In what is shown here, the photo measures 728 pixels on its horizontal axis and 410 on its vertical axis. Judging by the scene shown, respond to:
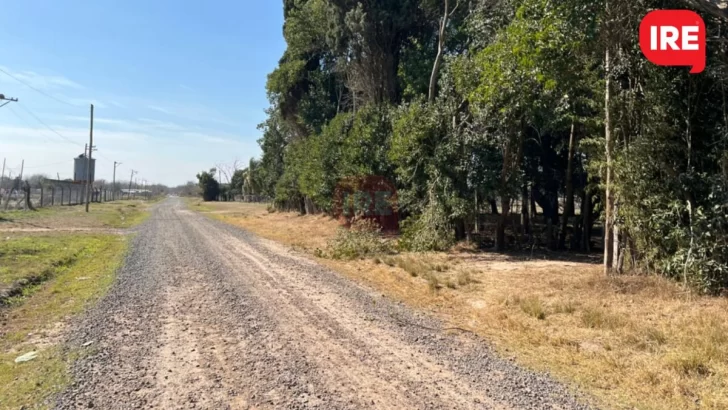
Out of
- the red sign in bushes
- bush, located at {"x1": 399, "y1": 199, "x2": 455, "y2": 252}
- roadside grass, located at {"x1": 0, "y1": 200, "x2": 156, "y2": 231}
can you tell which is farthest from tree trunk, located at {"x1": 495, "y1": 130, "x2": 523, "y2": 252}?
roadside grass, located at {"x1": 0, "y1": 200, "x2": 156, "y2": 231}

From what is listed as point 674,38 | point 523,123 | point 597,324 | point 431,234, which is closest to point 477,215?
point 431,234

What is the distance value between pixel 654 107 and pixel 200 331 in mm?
8559

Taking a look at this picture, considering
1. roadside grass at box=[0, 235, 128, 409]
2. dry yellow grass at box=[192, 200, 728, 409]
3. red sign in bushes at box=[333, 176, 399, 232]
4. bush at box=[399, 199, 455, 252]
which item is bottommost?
roadside grass at box=[0, 235, 128, 409]

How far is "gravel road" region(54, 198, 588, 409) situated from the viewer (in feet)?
12.9

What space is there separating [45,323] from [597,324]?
7.74m

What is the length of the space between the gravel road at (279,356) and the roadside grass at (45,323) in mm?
256

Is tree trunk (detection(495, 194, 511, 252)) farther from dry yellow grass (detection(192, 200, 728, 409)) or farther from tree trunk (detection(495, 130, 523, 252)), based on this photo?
dry yellow grass (detection(192, 200, 728, 409))

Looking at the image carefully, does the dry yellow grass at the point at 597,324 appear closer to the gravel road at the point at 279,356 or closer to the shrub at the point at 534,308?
the shrub at the point at 534,308

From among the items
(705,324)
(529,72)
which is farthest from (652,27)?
(705,324)

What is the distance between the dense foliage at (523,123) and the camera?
786cm

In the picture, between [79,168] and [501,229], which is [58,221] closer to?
[501,229]

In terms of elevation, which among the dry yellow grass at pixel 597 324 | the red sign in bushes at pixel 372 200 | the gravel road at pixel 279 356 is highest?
the red sign in bushes at pixel 372 200

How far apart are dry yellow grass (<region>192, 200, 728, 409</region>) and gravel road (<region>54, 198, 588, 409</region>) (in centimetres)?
55

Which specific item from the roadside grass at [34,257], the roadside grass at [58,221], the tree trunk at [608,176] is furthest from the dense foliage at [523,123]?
the roadside grass at [58,221]
